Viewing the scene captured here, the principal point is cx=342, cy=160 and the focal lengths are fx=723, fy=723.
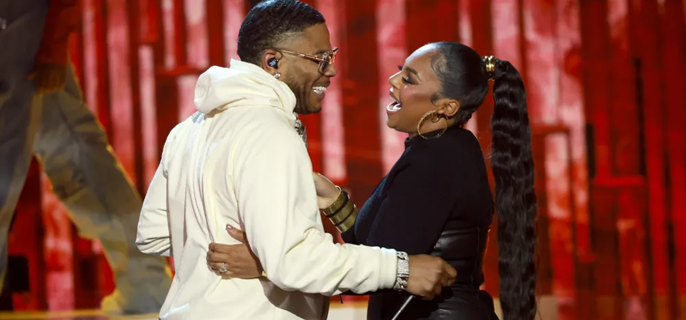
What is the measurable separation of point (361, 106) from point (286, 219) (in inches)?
93.8

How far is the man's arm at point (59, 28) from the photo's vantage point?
12.1 ft

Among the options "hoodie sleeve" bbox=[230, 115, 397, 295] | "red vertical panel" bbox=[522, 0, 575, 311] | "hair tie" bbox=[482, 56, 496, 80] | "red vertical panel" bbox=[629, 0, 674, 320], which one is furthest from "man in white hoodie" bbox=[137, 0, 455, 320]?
"red vertical panel" bbox=[629, 0, 674, 320]

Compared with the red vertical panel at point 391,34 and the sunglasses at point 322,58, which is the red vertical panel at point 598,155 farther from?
the sunglasses at point 322,58

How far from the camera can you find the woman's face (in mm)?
1722

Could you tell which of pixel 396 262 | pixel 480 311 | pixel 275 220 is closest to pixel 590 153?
pixel 480 311

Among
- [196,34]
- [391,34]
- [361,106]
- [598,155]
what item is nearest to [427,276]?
[361,106]

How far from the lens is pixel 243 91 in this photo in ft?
4.62

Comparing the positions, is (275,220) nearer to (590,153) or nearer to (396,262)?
(396,262)

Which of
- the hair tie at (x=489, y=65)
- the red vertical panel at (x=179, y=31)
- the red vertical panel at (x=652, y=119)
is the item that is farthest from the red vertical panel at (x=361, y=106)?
the hair tie at (x=489, y=65)

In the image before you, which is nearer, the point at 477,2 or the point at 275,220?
the point at 275,220

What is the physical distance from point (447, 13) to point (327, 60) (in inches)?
86.1

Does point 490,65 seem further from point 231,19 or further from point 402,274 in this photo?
point 231,19

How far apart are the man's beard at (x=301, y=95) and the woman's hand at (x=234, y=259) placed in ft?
1.19

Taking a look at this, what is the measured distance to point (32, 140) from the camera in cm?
366
